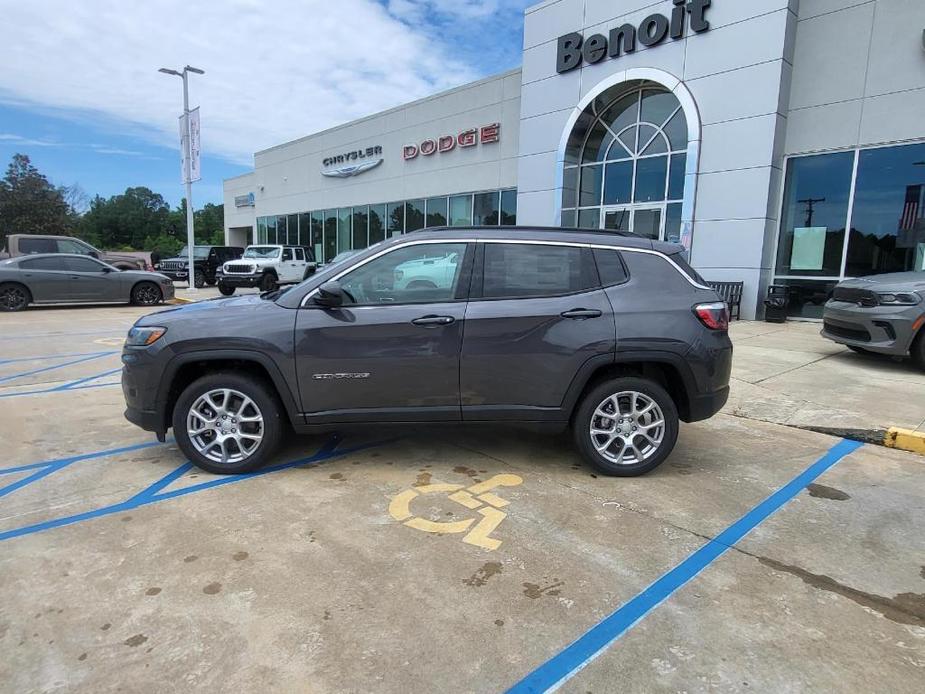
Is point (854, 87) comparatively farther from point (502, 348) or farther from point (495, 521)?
point (495, 521)

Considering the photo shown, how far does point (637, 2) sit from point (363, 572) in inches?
614

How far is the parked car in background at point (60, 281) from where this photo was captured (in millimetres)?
14297

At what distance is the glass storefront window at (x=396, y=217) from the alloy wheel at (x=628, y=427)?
67.1 ft

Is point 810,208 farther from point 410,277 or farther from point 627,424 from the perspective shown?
point 410,277

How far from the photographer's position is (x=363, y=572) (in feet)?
9.72

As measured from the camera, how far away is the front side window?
4098mm

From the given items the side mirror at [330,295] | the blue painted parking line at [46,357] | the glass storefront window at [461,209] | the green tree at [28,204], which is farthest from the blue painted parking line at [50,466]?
the green tree at [28,204]

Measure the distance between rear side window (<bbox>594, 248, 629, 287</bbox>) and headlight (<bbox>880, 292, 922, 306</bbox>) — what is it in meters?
5.60

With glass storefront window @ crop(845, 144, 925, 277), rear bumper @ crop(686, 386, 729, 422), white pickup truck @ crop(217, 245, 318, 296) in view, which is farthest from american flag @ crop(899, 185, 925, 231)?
white pickup truck @ crop(217, 245, 318, 296)

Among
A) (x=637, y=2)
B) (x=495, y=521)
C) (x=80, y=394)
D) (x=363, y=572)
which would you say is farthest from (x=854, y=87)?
(x=80, y=394)

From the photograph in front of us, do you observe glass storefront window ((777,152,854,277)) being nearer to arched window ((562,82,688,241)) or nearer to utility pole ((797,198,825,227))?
utility pole ((797,198,825,227))

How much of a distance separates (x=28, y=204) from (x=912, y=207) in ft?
202

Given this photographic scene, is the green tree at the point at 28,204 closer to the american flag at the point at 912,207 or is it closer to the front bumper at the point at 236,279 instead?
the front bumper at the point at 236,279

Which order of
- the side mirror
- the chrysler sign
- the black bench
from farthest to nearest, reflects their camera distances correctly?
the chrysler sign → the black bench → the side mirror
